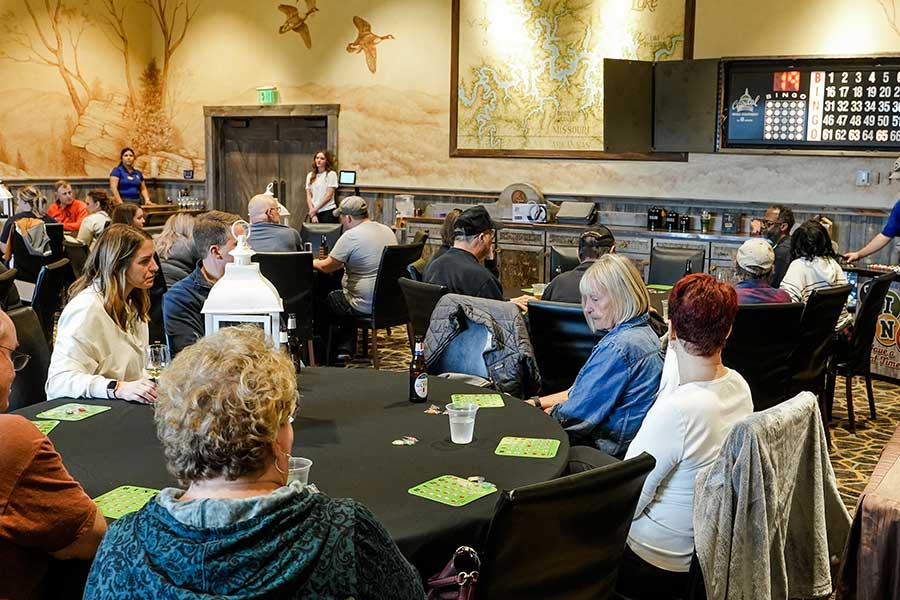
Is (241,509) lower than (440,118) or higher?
lower

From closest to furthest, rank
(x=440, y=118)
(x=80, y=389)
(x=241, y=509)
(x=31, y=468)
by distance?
1. (x=241, y=509)
2. (x=31, y=468)
3. (x=80, y=389)
4. (x=440, y=118)

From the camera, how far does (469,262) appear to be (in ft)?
16.2

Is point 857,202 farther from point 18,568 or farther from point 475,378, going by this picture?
point 18,568

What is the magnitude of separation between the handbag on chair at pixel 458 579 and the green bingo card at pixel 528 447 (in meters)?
0.69

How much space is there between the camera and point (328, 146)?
37.6 feet

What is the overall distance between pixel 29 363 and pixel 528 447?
74.9 inches

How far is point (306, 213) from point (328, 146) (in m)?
0.97

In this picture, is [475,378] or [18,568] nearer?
[18,568]

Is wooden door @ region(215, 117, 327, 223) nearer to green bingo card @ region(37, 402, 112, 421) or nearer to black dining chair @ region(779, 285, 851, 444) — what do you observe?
black dining chair @ region(779, 285, 851, 444)

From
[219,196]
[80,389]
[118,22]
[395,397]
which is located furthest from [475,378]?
[118,22]

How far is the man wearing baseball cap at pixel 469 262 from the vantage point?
16.1ft

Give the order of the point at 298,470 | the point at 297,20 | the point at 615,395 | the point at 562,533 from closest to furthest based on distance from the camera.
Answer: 1. the point at 562,533
2. the point at 298,470
3. the point at 615,395
4. the point at 297,20

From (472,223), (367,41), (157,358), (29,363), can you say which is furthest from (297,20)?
(157,358)

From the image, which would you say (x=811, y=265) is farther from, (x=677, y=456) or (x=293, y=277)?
(x=677, y=456)
